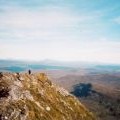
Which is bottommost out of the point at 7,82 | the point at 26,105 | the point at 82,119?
the point at 82,119

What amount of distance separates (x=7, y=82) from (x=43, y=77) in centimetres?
369

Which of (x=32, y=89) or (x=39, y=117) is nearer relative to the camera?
(x=39, y=117)

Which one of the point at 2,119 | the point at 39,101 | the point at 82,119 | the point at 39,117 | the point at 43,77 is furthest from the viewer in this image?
the point at 43,77

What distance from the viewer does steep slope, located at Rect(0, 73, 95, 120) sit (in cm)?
Answer: 1864

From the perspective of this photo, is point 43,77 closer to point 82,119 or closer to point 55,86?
point 55,86

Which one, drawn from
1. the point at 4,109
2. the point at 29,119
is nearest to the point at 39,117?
the point at 29,119

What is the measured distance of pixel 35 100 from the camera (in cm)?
2039

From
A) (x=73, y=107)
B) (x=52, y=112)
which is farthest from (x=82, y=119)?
(x=52, y=112)

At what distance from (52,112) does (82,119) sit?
10.2 feet

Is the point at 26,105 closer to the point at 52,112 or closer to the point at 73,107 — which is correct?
the point at 52,112

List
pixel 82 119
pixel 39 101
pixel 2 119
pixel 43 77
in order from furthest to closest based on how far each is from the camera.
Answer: pixel 43 77, pixel 82 119, pixel 39 101, pixel 2 119

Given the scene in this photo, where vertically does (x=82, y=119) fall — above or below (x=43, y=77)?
below

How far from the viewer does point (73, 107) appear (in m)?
22.5

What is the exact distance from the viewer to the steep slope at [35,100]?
734 inches
